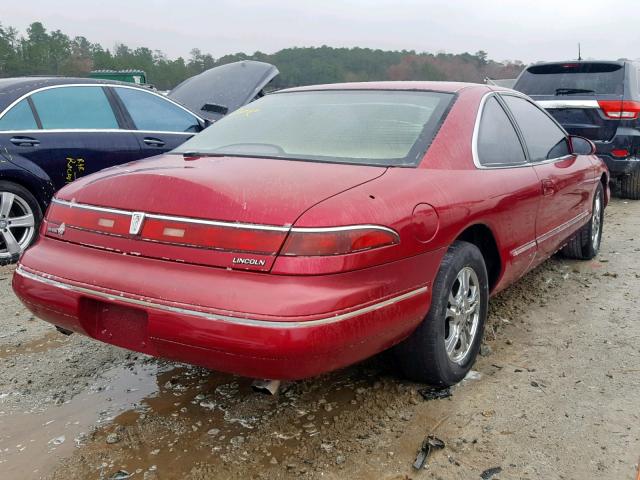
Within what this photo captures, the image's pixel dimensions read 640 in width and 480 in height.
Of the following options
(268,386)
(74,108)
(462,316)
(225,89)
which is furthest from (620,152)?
(268,386)

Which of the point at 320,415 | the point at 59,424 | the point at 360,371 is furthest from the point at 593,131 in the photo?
the point at 59,424

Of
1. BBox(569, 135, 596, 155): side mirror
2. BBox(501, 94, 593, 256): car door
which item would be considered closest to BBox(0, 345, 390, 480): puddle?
BBox(501, 94, 593, 256): car door

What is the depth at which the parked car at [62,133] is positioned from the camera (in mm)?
4898

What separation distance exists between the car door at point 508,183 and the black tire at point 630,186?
546 cm

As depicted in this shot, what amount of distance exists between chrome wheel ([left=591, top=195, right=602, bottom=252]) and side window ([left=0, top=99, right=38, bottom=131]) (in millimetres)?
4583

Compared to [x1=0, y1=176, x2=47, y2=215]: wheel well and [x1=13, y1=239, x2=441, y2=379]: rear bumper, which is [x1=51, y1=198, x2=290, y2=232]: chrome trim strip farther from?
[x1=0, y1=176, x2=47, y2=215]: wheel well

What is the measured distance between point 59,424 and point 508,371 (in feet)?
6.83

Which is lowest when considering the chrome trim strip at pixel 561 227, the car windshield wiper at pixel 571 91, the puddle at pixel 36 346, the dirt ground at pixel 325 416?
the dirt ground at pixel 325 416

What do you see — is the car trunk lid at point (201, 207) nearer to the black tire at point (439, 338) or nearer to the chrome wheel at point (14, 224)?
the black tire at point (439, 338)

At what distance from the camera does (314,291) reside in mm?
2094

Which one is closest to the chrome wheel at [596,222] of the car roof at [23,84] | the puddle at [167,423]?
the puddle at [167,423]

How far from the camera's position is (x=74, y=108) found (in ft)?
17.5

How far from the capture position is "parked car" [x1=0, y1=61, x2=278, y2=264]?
193 inches

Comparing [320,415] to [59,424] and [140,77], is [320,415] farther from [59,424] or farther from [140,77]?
[140,77]
